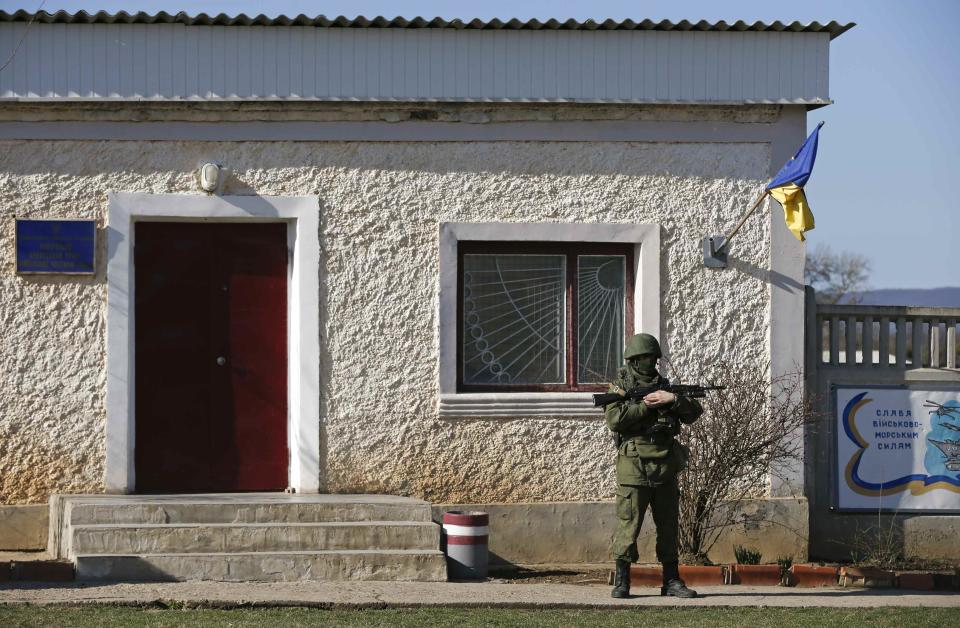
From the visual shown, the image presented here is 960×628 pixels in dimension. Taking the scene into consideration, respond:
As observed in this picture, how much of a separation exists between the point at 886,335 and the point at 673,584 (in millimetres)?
3595

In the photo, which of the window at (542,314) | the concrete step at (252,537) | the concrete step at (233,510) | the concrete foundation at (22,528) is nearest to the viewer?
the concrete step at (252,537)

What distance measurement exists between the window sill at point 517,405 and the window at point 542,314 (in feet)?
0.56

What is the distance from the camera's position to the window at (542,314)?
1106 cm

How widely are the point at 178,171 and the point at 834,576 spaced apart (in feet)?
19.3

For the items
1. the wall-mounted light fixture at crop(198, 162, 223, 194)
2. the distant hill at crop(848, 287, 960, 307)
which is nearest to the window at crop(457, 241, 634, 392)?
the wall-mounted light fixture at crop(198, 162, 223, 194)

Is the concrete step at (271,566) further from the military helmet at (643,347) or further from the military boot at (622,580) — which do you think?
the military helmet at (643,347)

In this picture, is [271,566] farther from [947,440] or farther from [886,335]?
[947,440]

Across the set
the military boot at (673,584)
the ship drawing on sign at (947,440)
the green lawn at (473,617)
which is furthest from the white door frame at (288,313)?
the ship drawing on sign at (947,440)

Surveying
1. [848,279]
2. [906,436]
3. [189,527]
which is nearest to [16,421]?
[189,527]

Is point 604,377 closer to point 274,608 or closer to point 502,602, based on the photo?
point 502,602

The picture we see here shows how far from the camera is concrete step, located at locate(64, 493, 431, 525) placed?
9.62 m

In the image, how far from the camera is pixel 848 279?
5612 centimetres

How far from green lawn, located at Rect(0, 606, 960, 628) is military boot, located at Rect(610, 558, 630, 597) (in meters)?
0.34

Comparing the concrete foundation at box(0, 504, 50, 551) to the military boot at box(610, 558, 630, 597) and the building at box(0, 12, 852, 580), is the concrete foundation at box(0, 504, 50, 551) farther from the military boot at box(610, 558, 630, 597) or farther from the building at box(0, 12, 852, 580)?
the military boot at box(610, 558, 630, 597)
